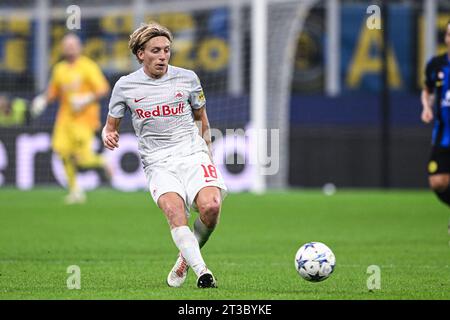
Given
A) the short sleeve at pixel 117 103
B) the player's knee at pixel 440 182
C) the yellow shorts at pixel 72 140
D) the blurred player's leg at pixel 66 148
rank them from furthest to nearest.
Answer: the yellow shorts at pixel 72 140 < the blurred player's leg at pixel 66 148 < the player's knee at pixel 440 182 < the short sleeve at pixel 117 103

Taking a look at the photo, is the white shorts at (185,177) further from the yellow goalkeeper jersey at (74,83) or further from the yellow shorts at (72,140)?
the yellow shorts at (72,140)

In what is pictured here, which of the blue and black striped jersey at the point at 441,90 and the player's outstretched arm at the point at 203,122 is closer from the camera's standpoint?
the player's outstretched arm at the point at 203,122

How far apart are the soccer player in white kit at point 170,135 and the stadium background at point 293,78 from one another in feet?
39.3

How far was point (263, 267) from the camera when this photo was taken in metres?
9.45

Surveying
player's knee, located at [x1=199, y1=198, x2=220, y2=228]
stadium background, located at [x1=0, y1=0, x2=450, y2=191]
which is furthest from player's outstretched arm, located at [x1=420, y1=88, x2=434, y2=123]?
stadium background, located at [x1=0, y1=0, x2=450, y2=191]

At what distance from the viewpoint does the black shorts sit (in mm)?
11844

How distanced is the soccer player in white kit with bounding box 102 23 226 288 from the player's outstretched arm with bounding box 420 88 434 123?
3.99m

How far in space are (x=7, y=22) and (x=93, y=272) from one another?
15.0 metres

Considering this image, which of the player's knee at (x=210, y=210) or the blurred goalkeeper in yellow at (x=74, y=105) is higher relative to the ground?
the blurred goalkeeper in yellow at (x=74, y=105)

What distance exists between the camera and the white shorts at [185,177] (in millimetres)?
7875

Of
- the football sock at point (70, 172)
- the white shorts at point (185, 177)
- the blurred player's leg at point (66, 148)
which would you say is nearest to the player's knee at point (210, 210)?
the white shorts at point (185, 177)

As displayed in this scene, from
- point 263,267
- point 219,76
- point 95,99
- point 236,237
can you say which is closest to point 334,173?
point 219,76

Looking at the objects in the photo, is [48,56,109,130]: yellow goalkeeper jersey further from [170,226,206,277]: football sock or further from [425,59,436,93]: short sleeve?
[170,226,206,277]: football sock

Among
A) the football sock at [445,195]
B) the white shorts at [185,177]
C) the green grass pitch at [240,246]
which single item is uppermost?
the white shorts at [185,177]
